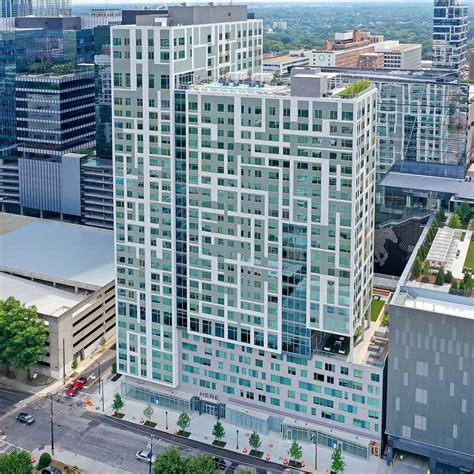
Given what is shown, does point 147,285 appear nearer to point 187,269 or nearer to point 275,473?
point 187,269

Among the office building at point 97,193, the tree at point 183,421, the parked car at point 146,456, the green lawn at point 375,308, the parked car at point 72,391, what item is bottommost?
the parked car at point 146,456

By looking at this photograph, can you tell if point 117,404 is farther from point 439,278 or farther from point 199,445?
point 439,278

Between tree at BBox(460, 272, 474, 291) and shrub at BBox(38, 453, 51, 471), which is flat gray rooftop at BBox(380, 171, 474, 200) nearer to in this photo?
tree at BBox(460, 272, 474, 291)

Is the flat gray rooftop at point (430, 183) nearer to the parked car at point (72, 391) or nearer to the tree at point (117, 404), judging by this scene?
the tree at point (117, 404)

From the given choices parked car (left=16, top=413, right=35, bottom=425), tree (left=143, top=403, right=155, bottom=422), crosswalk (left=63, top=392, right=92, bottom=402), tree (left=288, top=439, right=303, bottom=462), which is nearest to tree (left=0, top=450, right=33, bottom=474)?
parked car (left=16, top=413, right=35, bottom=425)

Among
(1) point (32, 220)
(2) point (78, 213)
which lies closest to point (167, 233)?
(1) point (32, 220)

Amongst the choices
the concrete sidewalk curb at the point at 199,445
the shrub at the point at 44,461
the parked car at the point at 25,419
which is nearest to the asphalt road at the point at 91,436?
the concrete sidewalk curb at the point at 199,445
